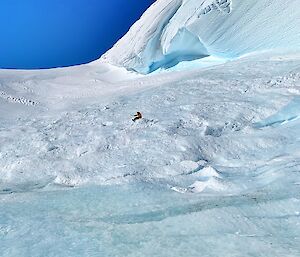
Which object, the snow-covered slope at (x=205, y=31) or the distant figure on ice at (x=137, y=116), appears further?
the snow-covered slope at (x=205, y=31)

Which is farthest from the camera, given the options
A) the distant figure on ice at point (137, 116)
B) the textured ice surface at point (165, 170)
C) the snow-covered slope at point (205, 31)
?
the snow-covered slope at point (205, 31)

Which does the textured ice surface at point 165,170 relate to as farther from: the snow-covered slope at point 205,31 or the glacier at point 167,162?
the snow-covered slope at point 205,31

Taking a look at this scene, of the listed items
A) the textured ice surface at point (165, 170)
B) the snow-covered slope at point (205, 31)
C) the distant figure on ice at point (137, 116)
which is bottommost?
the textured ice surface at point (165, 170)

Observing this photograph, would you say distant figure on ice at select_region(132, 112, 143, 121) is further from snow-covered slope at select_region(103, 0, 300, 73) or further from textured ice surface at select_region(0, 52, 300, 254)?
snow-covered slope at select_region(103, 0, 300, 73)

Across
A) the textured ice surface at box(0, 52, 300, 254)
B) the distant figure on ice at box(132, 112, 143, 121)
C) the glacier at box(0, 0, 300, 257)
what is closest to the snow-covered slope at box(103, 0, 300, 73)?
the glacier at box(0, 0, 300, 257)

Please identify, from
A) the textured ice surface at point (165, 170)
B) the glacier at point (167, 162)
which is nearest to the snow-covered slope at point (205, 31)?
the glacier at point (167, 162)

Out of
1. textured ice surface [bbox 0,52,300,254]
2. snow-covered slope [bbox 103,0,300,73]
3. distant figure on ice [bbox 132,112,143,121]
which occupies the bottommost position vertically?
textured ice surface [bbox 0,52,300,254]
